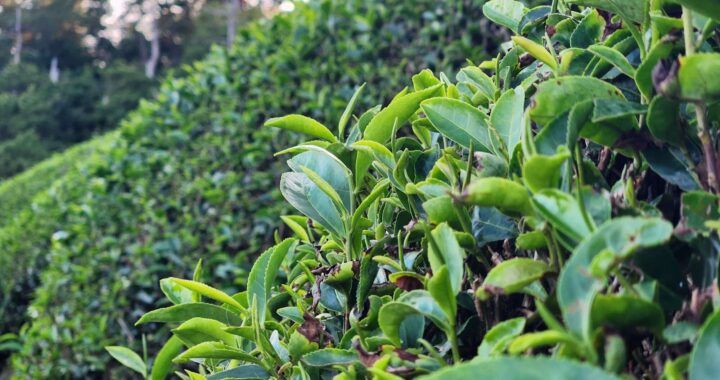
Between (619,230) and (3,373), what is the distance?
697 cm

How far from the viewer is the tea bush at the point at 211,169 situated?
3693mm

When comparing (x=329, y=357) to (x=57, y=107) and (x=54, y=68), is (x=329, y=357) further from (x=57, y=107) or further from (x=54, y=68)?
(x=54, y=68)

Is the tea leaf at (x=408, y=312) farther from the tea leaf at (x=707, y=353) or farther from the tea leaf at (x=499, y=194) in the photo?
the tea leaf at (x=707, y=353)

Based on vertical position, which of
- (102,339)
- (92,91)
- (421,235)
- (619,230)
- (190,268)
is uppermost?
(619,230)

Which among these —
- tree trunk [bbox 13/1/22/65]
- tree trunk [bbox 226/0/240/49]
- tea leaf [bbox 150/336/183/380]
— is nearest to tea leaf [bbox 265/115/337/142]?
tea leaf [bbox 150/336/183/380]

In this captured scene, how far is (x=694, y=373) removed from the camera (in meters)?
0.56

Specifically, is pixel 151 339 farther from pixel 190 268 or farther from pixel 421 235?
pixel 421 235

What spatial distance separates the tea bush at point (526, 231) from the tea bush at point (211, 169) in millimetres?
2481

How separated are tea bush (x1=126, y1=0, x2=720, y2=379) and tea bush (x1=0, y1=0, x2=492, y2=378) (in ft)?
→ 8.14

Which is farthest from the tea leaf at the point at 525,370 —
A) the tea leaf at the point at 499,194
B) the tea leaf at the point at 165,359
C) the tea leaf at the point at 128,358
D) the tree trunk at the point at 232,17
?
the tree trunk at the point at 232,17

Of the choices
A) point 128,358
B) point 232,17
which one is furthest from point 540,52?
point 232,17

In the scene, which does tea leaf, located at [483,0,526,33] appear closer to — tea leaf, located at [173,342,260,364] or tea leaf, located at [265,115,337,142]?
tea leaf, located at [265,115,337,142]

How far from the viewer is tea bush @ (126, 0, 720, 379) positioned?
62 centimetres

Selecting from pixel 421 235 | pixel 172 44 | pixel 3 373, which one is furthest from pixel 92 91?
pixel 421 235
